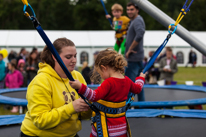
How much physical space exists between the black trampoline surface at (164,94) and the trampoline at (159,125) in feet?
3.59

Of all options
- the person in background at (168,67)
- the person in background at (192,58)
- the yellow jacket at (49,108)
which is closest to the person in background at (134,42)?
the yellow jacket at (49,108)

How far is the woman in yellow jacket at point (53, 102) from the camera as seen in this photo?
1.62 m

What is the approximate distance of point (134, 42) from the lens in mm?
3539

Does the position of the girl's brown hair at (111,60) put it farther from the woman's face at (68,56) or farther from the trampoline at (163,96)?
the trampoline at (163,96)

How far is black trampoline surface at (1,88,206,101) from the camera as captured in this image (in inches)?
174

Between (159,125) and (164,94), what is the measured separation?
2029mm

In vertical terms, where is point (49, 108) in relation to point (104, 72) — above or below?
below

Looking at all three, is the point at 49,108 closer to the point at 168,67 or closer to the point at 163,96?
the point at 163,96

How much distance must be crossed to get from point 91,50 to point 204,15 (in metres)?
23.8

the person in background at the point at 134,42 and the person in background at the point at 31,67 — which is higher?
the person in background at the point at 134,42

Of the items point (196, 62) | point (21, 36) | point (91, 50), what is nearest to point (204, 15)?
point (196, 62)

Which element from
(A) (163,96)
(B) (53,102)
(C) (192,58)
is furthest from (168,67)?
(C) (192,58)

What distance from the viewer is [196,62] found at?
18.9 metres

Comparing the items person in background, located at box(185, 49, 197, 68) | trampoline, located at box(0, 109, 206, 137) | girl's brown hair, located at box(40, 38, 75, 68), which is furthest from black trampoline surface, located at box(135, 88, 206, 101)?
person in background, located at box(185, 49, 197, 68)
